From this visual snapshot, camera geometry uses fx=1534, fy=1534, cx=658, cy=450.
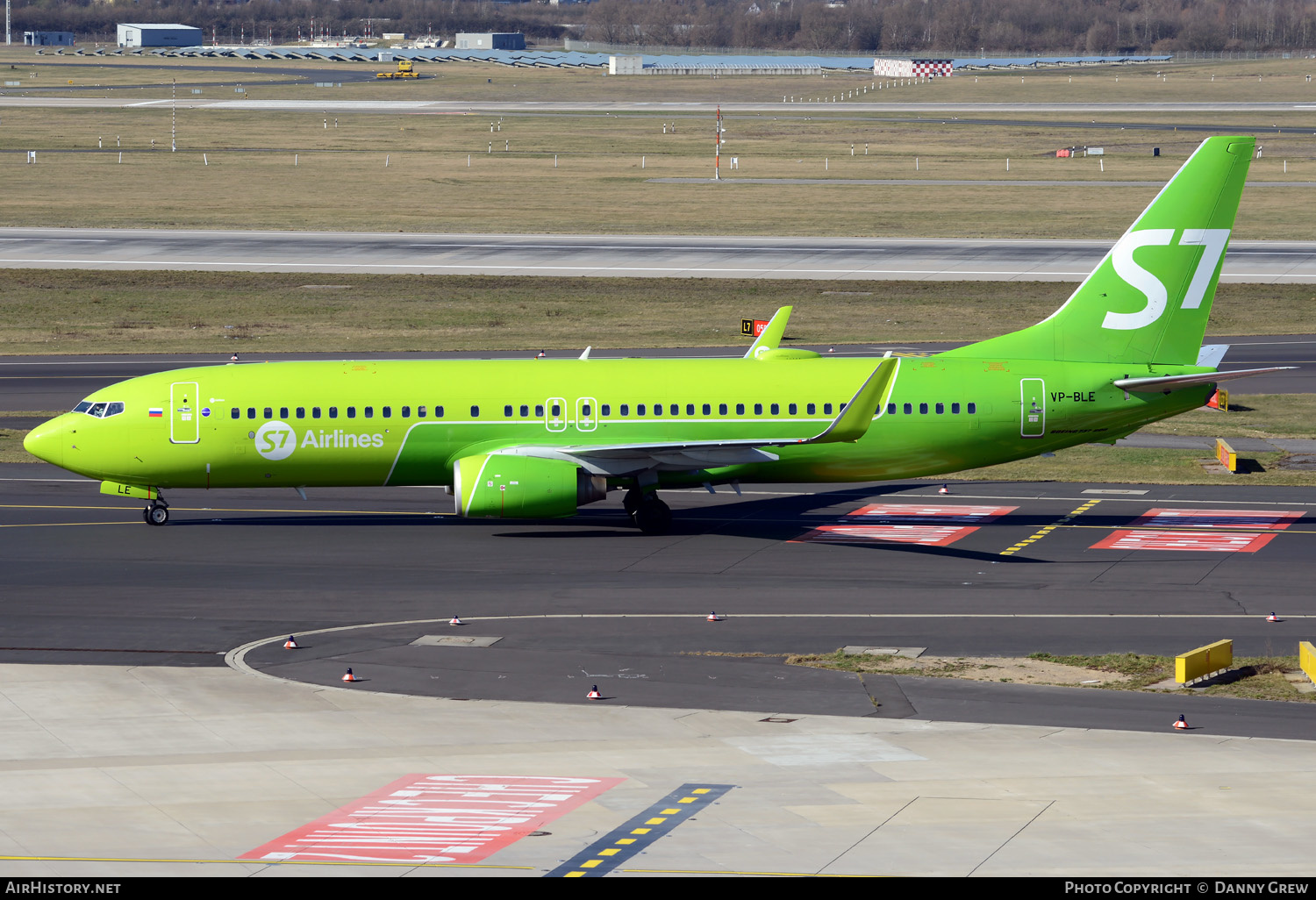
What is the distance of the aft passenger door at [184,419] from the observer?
4234 centimetres

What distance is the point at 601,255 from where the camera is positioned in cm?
9769

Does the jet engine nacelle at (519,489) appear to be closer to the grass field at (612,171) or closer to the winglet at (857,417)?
the winglet at (857,417)

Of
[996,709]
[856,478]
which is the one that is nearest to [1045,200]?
[856,478]

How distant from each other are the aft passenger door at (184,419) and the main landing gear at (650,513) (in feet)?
40.2

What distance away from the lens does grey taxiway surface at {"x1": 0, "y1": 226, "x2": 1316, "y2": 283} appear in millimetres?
90875

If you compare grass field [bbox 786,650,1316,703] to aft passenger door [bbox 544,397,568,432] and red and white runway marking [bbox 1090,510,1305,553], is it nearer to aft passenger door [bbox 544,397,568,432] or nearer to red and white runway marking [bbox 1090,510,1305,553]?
red and white runway marking [bbox 1090,510,1305,553]

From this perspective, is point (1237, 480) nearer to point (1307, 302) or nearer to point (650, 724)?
point (650, 724)

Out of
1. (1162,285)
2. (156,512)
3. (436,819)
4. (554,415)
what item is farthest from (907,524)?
(436,819)

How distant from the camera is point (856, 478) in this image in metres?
43.3

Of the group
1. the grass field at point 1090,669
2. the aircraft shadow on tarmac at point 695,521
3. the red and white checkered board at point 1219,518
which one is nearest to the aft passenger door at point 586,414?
the aircraft shadow on tarmac at point 695,521

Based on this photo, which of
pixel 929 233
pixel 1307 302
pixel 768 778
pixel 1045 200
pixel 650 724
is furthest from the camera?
pixel 1045 200

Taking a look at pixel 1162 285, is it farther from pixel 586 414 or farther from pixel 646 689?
pixel 646 689

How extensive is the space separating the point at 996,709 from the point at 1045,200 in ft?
320

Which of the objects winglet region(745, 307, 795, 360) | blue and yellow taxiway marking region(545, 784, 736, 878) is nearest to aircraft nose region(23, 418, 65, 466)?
winglet region(745, 307, 795, 360)
